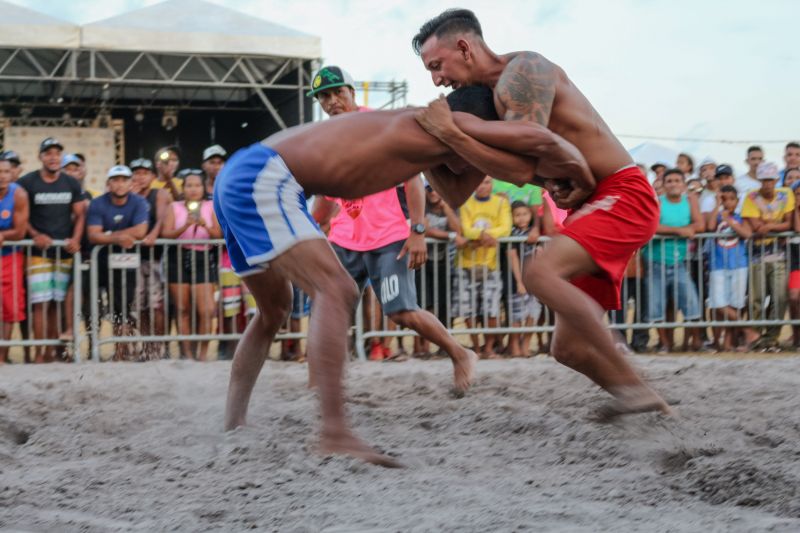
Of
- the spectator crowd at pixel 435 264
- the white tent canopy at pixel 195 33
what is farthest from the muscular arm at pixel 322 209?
the white tent canopy at pixel 195 33

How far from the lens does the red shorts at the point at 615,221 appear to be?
13.0 feet

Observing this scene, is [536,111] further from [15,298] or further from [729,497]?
[15,298]

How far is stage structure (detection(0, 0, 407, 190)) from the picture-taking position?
16.0 metres

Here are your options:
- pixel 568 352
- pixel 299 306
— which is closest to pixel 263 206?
pixel 568 352

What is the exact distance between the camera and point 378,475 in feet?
10.3

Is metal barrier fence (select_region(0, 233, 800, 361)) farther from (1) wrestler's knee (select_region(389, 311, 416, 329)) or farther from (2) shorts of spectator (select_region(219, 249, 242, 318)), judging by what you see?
(1) wrestler's knee (select_region(389, 311, 416, 329))

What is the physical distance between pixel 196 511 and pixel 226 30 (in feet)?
47.8

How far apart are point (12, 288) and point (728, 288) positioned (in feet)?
20.4

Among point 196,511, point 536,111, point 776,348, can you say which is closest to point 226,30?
point 776,348

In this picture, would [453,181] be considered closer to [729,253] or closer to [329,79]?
[329,79]

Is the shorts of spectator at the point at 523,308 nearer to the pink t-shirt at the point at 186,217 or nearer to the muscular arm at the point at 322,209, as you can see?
the pink t-shirt at the point at 186,217

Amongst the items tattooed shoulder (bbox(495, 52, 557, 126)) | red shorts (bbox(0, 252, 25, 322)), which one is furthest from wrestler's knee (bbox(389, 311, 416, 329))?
red shorts (bbox(0, 252, 25, 322))

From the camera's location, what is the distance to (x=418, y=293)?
8.45 metres

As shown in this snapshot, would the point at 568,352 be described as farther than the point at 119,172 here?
No
